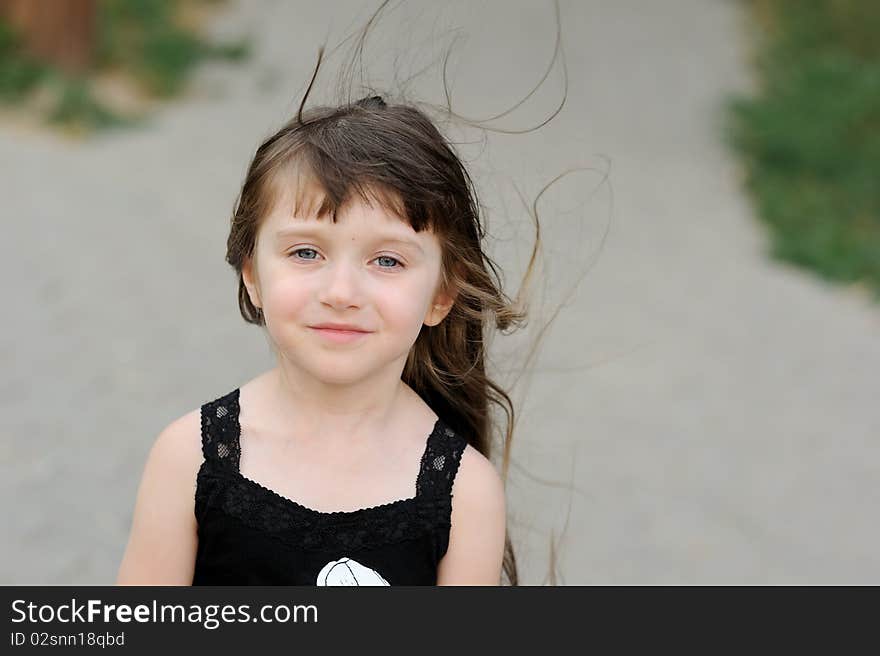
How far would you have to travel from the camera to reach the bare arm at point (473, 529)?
1.82m

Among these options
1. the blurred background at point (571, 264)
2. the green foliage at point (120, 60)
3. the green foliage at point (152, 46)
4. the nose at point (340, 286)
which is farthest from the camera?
the green foliage at point (152, 46)

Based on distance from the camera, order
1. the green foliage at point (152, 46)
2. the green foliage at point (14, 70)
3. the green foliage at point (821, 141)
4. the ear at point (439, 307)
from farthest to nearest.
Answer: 1. the green foliage at point (152, 46)
2. the green foliage at point (14, 70)
3. the green foliage at point (821, 141)
4. the ear at point (439, 307)

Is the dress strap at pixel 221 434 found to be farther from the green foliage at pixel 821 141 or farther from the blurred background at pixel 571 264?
the green foliage at pixel 821 141

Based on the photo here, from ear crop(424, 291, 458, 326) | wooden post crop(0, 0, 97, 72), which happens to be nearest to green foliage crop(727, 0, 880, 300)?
wooden post crop(0, 0, 97, 72)

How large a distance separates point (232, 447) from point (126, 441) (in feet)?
8.31

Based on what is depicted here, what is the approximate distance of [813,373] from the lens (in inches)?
221

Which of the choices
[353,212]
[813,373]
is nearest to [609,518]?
[813,373]

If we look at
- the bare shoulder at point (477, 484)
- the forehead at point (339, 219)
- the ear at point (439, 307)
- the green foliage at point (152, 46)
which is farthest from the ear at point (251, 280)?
the green foliage at point (152, 46)

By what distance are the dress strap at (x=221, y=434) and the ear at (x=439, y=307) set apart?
0.32 m

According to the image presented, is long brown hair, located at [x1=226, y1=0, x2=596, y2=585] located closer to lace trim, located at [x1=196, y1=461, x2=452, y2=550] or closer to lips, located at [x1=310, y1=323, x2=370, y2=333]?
lips, located at [x1=310, y1=323, x2=370, y2=333]

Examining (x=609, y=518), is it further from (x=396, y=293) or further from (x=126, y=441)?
(x=396, y=293)

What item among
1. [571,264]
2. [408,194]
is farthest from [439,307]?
[571,264]

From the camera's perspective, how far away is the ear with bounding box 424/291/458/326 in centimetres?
189

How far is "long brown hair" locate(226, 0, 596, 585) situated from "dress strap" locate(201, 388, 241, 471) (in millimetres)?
212
